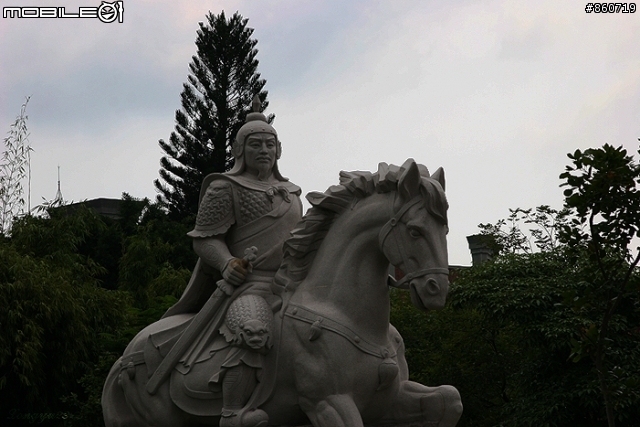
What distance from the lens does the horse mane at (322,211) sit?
18.4 feet

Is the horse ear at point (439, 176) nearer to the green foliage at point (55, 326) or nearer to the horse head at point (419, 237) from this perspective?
the horse head at point (419, 237)

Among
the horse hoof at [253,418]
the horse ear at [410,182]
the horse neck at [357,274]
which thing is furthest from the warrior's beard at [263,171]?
the horse hoof at [253,418]

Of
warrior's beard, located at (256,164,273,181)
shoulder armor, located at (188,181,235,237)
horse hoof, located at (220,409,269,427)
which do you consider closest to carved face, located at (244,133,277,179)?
warrior's beard, located at (256,164,273,181)

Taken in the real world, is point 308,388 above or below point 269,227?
below

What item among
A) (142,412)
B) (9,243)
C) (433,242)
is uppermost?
(9,243)

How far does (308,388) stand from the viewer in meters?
5.54

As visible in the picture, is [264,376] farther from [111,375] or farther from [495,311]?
[495,311]

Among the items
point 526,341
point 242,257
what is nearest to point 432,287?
point 242,257

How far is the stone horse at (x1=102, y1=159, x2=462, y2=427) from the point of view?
537cm

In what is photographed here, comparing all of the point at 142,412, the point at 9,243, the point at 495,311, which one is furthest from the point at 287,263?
the point at 9,243

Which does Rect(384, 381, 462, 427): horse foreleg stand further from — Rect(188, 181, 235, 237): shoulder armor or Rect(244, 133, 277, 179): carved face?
Rect(244, 133, 277, 179): carved face

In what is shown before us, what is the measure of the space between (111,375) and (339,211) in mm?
2009

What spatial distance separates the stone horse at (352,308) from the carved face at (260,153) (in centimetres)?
63

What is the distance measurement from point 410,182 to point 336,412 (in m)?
1.34
